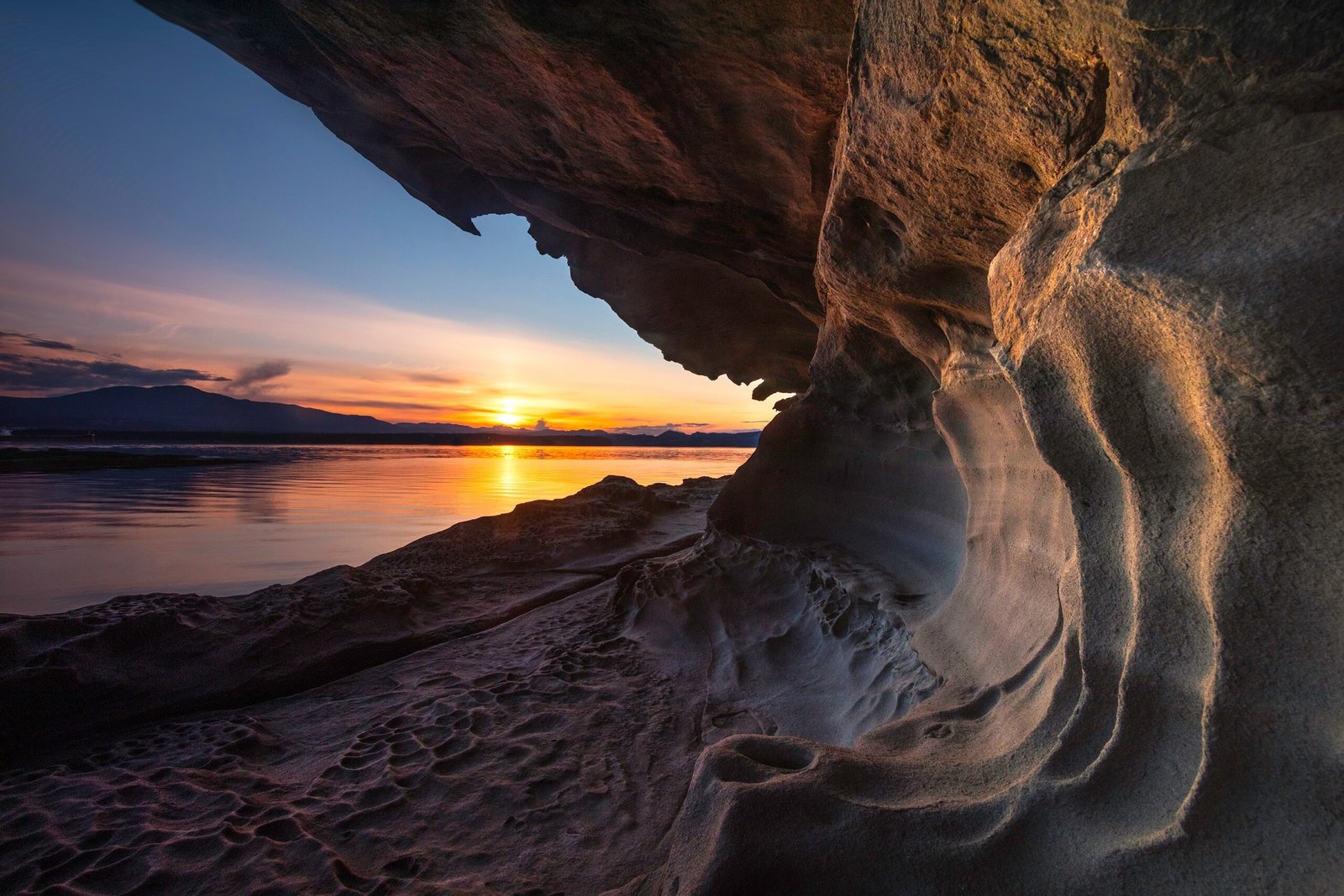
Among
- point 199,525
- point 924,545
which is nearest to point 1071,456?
point 924,545

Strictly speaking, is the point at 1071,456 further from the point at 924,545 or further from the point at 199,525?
the point at 199,525

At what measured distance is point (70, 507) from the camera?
1038cm

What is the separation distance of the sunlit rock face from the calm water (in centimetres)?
607

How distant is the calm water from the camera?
593 centimetres

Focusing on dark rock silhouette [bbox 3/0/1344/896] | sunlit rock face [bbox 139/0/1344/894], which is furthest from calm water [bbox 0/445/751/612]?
sunlit rock face [bbox 139/0/1344/894]

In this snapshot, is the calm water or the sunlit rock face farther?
the calm water

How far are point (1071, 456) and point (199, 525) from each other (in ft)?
38.1

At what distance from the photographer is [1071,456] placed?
142 cm

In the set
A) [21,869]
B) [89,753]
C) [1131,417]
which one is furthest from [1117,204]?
[89,753]

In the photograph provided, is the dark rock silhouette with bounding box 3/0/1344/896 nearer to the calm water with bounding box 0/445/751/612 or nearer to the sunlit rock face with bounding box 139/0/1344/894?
the sunlit rock face with bounding box 139/0/1344/894

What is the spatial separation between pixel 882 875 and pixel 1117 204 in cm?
150

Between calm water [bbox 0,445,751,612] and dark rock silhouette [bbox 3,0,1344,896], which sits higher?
dark rock silhouette [bbox 3,0,1344,896]

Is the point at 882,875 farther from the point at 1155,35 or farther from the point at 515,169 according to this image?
the point at 515,169

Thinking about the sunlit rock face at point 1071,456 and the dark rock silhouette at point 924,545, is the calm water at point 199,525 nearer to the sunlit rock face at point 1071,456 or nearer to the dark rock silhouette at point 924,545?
the dark rock silhouette at point 924,545
